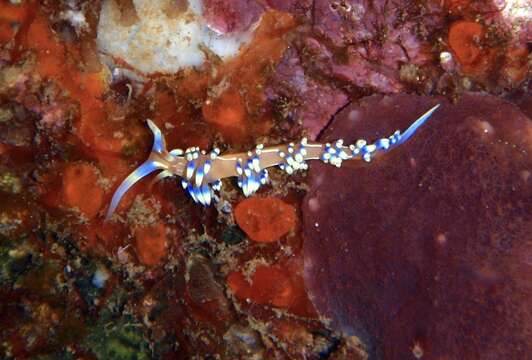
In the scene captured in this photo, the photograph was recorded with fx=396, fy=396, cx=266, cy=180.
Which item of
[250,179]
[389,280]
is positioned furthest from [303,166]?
[389,280]

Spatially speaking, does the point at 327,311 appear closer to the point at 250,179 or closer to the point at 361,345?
the point at 361,345

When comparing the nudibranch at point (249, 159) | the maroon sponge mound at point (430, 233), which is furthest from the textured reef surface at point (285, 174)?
the nudibranch at point (249, 159)

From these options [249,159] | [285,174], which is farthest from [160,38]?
[285,174]

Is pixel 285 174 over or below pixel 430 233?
below

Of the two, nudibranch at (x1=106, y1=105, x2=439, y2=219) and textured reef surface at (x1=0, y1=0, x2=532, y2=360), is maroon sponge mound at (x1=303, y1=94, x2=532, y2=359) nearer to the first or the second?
textured reef surface at (x1=0, y1=0, x2=532, y2=360)

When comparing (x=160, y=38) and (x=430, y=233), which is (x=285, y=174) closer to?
(x=430, y=233)

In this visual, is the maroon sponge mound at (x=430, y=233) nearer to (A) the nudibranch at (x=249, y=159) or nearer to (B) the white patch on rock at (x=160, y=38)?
(A) the nudibranch at (x=249, y=159)
